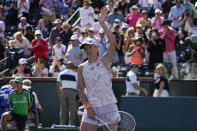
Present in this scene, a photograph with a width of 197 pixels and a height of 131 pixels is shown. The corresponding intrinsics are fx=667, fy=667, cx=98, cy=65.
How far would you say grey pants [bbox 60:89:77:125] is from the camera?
15.8 m

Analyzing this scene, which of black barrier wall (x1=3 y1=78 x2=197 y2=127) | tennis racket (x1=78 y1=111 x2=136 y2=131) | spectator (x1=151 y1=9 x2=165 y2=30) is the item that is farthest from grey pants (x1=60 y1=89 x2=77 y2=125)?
tennis racket (x1=78 y1=111 x2=136 y2=131)

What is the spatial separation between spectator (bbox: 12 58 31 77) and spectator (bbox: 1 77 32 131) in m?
2.09

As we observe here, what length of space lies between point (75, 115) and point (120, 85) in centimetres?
144

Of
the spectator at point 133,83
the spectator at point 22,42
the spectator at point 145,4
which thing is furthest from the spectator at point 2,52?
the spectator at point 145,4

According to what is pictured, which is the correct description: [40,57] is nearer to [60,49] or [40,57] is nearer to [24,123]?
[60,49]

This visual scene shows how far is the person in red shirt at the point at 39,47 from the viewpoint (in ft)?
58.5

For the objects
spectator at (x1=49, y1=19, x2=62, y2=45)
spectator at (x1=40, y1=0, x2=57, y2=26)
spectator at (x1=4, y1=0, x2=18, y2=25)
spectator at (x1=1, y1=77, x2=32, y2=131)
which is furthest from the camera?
spectator at (x1=4, y1=0, x2=18, y2=25)

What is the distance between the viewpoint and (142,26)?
1842 cm

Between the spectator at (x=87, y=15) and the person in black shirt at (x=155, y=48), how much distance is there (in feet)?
10.6

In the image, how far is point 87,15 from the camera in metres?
19.7

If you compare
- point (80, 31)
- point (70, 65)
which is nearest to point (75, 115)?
point (70, 65)

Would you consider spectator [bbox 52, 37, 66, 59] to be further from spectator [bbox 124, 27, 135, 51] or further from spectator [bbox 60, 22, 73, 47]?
spectator [bbox 124, 27, 135, 51]

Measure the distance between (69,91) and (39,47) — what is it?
2.50m

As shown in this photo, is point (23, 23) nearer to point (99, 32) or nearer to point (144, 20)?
point (99, 32)
